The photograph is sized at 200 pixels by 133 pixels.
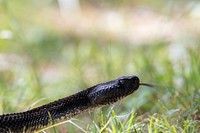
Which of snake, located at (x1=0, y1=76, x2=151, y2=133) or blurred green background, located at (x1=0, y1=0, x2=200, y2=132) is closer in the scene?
snake, located at (x1=0, y1=76, x2=151, y2=133)

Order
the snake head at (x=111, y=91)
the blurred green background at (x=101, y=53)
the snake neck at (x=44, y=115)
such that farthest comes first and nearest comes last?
the blurred green background at (x=101, y=53) → the snake head at (x=111, y=91) → the snake neck at (x=44, y=115)

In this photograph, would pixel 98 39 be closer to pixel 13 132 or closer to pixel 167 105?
pixel 167 105

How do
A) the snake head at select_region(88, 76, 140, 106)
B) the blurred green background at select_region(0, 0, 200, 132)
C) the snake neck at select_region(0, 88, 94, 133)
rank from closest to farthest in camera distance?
the snake neck at select_region(0, 88, 94, 133) < the snake head at select_region(88, 76, 140, 106) < the blurred green background at select_region(0, 0, 200, 132)

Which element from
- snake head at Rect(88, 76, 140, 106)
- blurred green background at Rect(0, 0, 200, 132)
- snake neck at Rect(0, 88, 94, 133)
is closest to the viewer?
snake neck at Rect(0, 88, 94, 133)

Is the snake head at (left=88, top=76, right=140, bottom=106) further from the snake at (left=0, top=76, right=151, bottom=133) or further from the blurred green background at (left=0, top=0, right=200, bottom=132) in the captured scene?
the blurred green background at (left=0, top=0, right=200, bottom=132)

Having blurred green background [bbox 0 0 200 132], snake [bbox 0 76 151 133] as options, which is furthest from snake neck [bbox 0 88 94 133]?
blurred green background [bbox 0 0 200 132]

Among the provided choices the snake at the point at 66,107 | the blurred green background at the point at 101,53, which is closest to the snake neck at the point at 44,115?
the snake at the point at 66,107

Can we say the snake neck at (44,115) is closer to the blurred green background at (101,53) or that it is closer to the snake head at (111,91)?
the snake head at (111,91)
